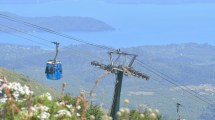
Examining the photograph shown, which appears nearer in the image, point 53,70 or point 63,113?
point 63,113

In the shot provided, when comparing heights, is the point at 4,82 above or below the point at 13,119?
above

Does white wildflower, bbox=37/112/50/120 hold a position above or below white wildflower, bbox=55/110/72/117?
below

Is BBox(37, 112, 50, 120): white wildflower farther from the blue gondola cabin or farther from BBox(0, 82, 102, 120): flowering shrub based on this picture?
the blue gondola cabin

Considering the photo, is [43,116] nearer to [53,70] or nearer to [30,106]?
[30,106]

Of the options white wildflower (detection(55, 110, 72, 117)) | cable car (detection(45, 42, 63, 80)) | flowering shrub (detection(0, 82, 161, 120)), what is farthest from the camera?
cable car (detection(45, 42, 63, 80))

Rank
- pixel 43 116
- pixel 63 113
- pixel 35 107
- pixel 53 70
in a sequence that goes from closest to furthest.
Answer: pixel 43 116 < pixel 63 113 < pixel 35 107 < pixel 53 70

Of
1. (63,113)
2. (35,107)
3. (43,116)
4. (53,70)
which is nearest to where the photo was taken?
(43,116)

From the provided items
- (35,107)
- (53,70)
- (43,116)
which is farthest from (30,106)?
(53,70)

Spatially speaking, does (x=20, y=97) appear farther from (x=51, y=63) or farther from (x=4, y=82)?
(x=51, y=63)

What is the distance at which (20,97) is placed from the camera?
5.95 m

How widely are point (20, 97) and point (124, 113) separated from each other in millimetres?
1264

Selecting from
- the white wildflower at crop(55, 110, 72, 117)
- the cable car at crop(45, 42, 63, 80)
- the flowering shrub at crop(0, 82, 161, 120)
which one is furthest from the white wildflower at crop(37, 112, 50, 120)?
the cable car at crop(45, 42, 63, 80)

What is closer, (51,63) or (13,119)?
(13,119)

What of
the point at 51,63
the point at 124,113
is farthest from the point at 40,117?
the point at 51,63
